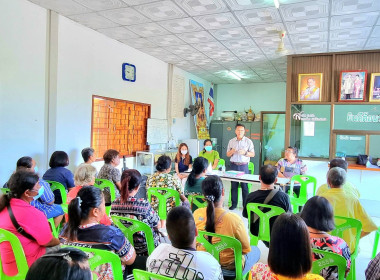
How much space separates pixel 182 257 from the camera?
1396 mm

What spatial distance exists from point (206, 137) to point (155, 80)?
3178 millimetres

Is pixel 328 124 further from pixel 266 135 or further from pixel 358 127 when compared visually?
pixel 266 135

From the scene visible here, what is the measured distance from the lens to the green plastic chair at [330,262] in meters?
1.54

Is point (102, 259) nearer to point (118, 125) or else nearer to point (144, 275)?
point (144, 275)

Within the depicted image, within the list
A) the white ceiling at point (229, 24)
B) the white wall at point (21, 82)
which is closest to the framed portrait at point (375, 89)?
the white ceiling at point (229, 24)

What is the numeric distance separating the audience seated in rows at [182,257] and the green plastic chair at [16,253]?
830 mm

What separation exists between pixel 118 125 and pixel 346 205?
445 centimetres

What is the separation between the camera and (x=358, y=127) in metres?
5.60

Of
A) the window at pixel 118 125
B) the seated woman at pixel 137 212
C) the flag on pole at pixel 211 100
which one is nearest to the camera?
the seated woman at pixel 137 212

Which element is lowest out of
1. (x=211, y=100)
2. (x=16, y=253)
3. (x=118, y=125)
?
(x=16, y=253)

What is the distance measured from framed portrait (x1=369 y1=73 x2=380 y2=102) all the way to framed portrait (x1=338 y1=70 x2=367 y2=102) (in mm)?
117

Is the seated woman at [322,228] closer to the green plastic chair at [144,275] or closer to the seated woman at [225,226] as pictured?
the seated woman at [225,226]

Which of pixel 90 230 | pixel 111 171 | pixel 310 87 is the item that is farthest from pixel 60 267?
pixel 310 87

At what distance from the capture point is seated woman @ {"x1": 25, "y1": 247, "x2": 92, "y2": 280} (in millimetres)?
784
